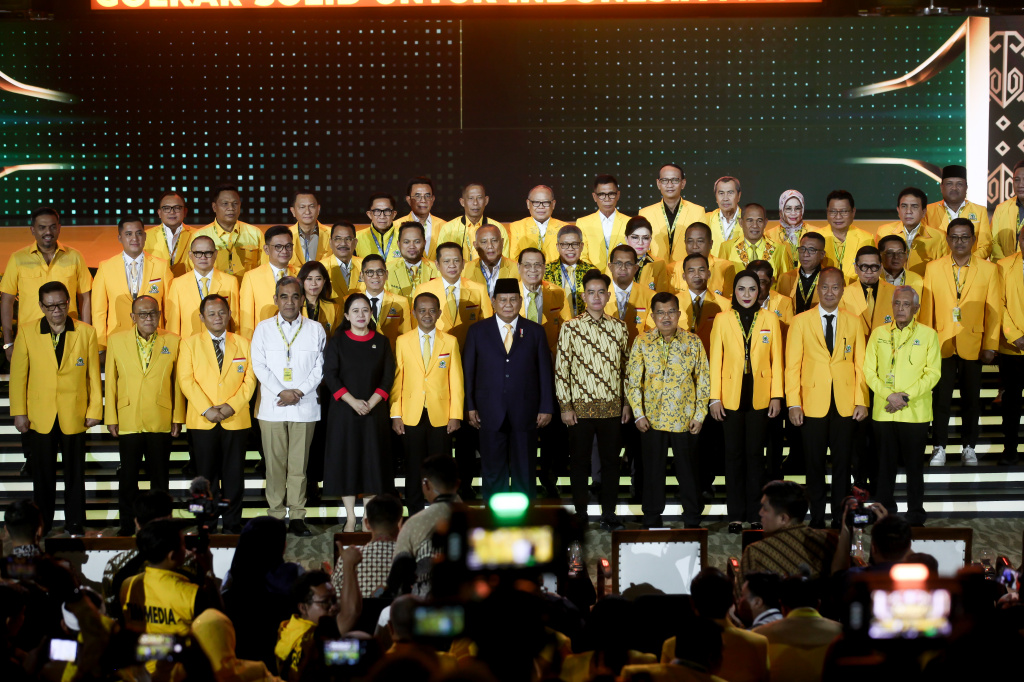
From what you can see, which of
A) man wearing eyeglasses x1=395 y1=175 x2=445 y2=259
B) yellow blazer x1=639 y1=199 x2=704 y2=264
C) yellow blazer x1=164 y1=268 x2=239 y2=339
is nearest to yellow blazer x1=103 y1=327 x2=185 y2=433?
yellow blazer x1=164 y1=268 x2=239 y2=339

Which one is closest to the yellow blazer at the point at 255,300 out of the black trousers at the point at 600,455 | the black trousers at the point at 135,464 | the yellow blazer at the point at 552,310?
the black trousers at the point at 135,464

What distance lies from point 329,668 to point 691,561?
202cm

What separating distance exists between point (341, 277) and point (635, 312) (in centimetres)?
194

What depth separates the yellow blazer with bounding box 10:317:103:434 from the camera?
20.7ft

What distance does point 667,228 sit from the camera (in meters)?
7.64

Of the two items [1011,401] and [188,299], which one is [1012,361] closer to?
[1011,401]

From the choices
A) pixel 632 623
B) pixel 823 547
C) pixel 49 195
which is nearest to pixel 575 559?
pixel 823 547

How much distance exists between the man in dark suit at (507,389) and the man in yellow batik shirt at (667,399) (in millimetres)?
547

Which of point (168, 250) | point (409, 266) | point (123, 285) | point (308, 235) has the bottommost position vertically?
point (123, 285)

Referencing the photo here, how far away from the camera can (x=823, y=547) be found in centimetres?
402

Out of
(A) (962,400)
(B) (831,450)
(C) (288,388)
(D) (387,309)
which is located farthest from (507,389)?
(A) (962,400)

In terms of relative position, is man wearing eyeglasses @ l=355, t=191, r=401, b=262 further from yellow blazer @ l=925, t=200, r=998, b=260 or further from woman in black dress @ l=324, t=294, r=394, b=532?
yellow blazer @ l=925, t=200, r=998, b=260

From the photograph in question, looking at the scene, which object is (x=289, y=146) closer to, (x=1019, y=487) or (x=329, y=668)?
(x=1019, y=487)

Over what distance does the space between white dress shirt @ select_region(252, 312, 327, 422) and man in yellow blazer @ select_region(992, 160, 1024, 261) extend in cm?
476
